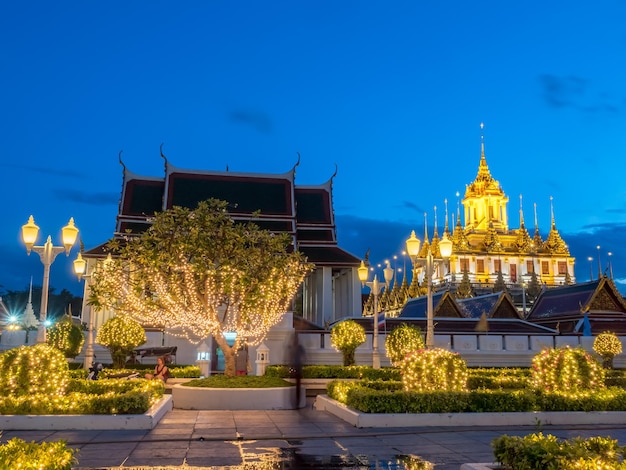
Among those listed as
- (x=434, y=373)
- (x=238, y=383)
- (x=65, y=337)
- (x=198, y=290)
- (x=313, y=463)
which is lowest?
(x=313, y=463)

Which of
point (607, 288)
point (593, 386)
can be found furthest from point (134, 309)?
point (607, 288)

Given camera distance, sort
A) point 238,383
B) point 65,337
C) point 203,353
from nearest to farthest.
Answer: point 238,383, point 65,337, point 203,353

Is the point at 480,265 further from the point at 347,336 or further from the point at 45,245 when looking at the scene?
the point at 45,245

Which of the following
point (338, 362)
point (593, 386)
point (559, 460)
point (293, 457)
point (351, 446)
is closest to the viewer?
point (559, 460)

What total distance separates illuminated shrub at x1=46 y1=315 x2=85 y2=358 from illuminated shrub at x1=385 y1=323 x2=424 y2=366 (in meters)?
10.5

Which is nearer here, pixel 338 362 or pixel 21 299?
pixel 338 362

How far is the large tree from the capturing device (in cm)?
1706

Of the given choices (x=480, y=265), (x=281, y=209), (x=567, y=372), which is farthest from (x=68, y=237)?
(x=480, y=265)

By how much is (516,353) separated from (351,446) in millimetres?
17324

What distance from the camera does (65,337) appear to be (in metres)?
21.0

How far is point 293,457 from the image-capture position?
8.91 meters

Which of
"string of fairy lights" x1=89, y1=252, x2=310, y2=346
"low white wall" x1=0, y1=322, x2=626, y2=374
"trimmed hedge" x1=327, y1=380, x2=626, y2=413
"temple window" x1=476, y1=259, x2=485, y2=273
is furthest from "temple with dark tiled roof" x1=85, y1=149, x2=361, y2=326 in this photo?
"temple window" x1=476, y1=259, x2=485, y2=273

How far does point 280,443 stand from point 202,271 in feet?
24.2

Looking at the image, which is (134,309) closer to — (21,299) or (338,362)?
(338,362)
